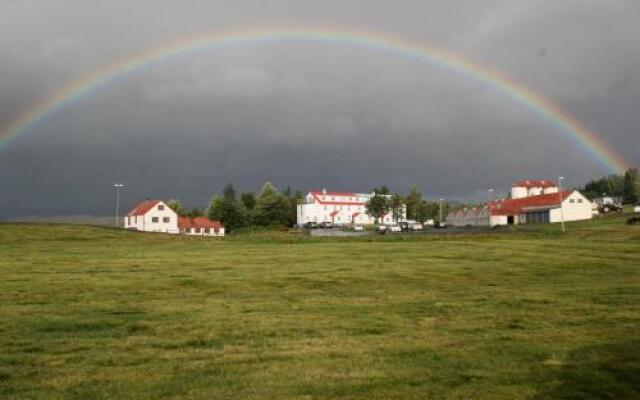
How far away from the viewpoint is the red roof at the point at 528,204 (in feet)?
472

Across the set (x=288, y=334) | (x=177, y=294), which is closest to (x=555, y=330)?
(x=288, y=334)

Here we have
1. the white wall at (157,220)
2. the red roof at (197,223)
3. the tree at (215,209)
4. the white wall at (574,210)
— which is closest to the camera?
the white wall at (574,210)

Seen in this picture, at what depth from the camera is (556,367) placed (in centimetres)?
1221

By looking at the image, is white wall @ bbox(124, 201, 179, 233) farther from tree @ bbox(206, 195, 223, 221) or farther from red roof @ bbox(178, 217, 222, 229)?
tree @ bbox(206, 195, 223, 221)

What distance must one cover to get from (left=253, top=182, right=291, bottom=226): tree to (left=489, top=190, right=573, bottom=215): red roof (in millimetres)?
63440

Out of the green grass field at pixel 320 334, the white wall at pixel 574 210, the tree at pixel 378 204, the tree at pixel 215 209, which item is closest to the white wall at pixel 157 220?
the tree at pixel 215 209

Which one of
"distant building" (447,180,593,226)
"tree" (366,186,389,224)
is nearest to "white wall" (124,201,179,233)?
"tree" (366,186,389,224)

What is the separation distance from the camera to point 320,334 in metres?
15.8

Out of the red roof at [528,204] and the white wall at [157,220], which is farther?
the white wall at [157,220]

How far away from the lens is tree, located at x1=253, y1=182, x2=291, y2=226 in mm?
180125

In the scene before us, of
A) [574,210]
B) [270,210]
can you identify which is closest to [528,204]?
[574,210]

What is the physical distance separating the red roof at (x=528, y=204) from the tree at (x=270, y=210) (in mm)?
63440

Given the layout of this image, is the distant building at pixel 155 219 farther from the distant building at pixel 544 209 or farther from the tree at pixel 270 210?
the distant building at pixel 544 209

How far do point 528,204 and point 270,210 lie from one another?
74.5 metres
